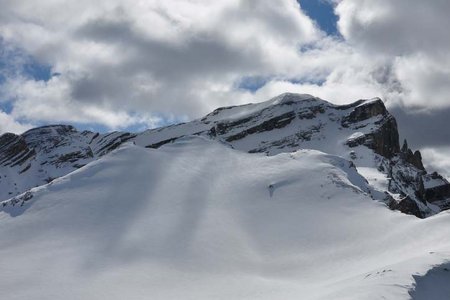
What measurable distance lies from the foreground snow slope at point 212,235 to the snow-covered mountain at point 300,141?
62.0 m

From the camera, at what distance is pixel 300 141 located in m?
152

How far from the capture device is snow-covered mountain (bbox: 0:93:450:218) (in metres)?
137

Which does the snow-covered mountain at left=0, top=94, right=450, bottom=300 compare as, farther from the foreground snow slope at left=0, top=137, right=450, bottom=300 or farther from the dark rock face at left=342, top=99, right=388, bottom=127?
the dark rock face at left=342, top=99, right=388, bottom=127

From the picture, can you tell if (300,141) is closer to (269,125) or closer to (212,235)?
(269,125)

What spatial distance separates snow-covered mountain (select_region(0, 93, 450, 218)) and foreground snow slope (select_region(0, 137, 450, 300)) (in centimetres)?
6199

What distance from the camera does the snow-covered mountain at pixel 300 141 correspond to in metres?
137

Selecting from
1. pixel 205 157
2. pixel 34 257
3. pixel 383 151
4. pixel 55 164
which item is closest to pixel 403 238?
pixel 34 257

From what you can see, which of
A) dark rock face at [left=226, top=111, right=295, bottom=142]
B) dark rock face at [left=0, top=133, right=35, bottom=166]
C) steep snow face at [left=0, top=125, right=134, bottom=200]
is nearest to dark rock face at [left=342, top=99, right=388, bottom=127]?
dark rock face at [left=226, top=111, right=295, bottom=142]

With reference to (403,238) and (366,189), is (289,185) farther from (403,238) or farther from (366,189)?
(403,238)

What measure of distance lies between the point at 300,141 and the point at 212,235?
106 m

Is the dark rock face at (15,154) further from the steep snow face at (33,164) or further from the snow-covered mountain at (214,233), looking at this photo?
the snow-covered mountain at (214,233)

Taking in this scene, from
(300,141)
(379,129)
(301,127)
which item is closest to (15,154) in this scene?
(301,127)

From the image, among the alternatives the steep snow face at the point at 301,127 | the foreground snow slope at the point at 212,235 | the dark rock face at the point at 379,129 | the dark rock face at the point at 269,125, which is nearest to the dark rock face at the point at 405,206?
the foreground snow slope at the point at 212,235

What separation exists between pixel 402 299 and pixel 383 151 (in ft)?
391
